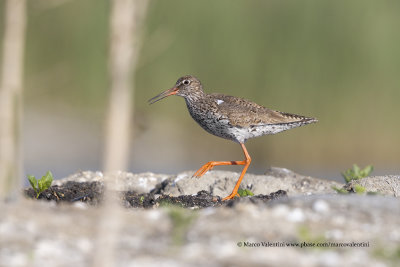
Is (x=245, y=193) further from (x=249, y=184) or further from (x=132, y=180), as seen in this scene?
(x=132, y=180)

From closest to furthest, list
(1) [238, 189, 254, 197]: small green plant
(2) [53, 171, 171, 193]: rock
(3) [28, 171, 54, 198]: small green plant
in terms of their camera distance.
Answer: (3) [28, 171, 54, 198]: small green plant → (1) [238, 189, 254, 197]: small green plant → (2) [53, 171, 171, 193]: rock

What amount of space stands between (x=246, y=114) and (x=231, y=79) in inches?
285

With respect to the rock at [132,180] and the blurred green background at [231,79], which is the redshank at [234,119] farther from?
the blurred green background at [231,79]

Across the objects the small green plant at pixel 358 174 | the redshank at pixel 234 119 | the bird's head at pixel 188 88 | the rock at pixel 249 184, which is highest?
the bird's head at pixel 188 88

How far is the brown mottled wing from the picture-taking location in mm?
10125

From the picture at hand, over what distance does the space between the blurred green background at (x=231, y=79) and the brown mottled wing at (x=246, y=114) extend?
3.56 m

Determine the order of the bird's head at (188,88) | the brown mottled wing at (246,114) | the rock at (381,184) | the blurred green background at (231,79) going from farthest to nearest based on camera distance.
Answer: the blurred green background at (231,79) < the bird's head at (188,88) < the brown mottled wing at (246,114) < the rock at (381,184)

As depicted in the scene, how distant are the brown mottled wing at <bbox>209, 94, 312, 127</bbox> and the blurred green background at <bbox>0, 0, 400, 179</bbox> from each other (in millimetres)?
3556

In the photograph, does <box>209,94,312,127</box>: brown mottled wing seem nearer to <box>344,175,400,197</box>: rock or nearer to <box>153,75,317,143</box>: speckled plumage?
<box>153,75,317,143</box>: speckled plumage

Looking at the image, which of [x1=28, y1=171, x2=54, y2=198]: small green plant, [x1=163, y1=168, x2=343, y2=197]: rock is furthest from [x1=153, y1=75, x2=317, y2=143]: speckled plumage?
[x1=28, y1=171, x2=54, y2=198]: small green plant

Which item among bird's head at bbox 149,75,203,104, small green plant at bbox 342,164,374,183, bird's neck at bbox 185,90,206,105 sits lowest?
small green plant at bbox 342,164,374,183

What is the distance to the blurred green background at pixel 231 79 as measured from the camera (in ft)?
51.2

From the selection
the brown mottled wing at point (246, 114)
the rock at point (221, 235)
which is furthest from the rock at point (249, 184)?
the rock at point (221, 235)

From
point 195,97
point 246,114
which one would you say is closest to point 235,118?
point 246,114
